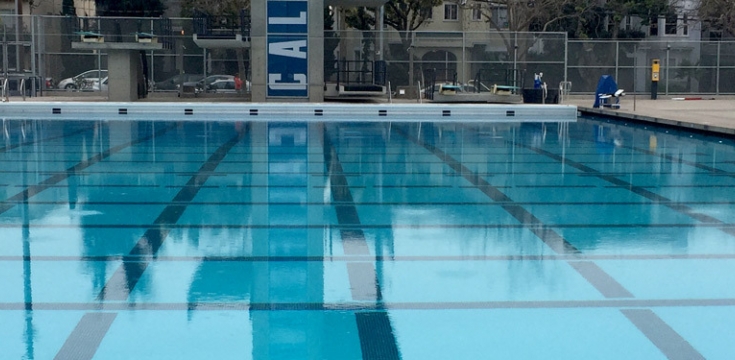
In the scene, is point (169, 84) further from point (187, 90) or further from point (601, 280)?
point (601, 280)

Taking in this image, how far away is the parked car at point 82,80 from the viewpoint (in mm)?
30078

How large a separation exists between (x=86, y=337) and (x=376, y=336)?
1588mm

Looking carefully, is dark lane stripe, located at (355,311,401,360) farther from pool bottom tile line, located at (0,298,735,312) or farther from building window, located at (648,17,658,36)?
building window, located at (648,17,658,36)

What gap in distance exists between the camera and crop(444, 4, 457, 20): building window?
5359 cm

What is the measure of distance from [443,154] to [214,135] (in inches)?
202

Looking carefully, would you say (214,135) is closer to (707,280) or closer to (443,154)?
(443,154)

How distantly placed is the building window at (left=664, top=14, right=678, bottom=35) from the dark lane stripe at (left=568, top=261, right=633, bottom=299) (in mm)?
43182

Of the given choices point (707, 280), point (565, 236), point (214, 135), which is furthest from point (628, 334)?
point (214, 135)

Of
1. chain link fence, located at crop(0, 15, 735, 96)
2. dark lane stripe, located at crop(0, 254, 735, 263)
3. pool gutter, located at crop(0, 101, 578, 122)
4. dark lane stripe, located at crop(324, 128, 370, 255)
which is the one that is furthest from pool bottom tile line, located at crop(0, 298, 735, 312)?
chain link fence, located at crop(0, 15, 735, 96)

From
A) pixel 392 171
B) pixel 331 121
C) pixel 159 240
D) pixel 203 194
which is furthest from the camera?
pixel 331 121

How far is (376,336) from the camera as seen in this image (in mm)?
5223

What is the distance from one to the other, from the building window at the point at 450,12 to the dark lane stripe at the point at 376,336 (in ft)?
162

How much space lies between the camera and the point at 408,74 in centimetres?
3012

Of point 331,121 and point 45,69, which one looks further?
point 45,69
